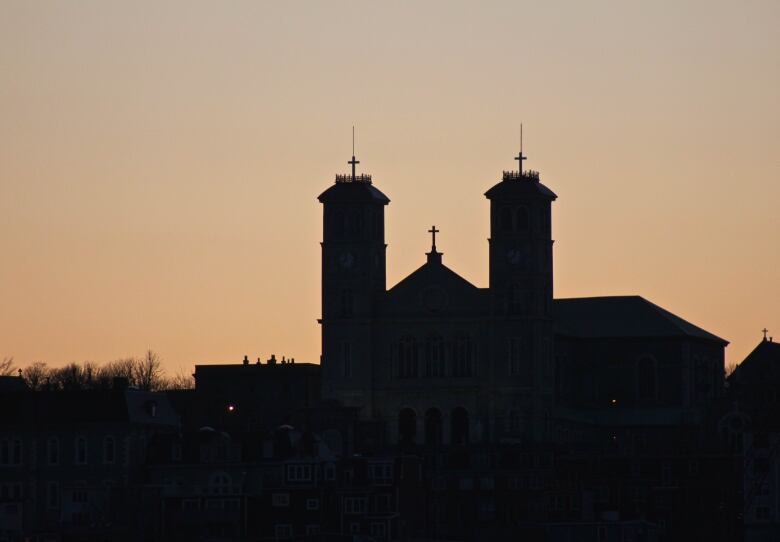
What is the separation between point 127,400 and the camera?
175m

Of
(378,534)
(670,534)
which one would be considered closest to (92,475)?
(378,534)

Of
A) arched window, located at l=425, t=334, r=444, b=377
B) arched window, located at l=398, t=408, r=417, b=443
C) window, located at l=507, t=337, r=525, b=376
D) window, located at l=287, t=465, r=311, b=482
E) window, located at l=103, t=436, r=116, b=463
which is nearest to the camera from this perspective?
window, located at l=287, t=465, r=311, b=482

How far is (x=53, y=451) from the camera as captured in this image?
575 feet

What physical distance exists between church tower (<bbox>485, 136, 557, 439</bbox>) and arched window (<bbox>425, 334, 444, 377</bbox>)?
11.6 ft

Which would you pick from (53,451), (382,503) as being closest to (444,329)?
(382,503)

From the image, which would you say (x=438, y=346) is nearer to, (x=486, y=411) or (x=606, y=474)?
(x=486, y=411)

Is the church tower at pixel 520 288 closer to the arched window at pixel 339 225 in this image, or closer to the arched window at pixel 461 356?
the arched window at pixel 461 356

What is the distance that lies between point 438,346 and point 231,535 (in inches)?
1245

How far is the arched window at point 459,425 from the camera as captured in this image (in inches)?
7490

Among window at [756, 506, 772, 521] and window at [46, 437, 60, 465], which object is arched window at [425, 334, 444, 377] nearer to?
window at [756, 506, 772, 521]

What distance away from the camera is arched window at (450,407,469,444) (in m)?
190

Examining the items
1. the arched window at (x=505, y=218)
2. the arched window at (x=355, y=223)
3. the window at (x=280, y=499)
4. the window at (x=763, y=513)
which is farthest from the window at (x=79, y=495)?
the window at (x=763, y=513)

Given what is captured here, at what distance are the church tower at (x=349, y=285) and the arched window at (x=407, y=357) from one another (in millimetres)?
1988

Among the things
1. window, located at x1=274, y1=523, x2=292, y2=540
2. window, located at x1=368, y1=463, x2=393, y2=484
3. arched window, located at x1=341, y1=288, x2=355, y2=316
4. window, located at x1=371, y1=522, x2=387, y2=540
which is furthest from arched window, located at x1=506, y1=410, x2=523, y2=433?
window, located at x1=274, y1=523, x2=292, y2=540
